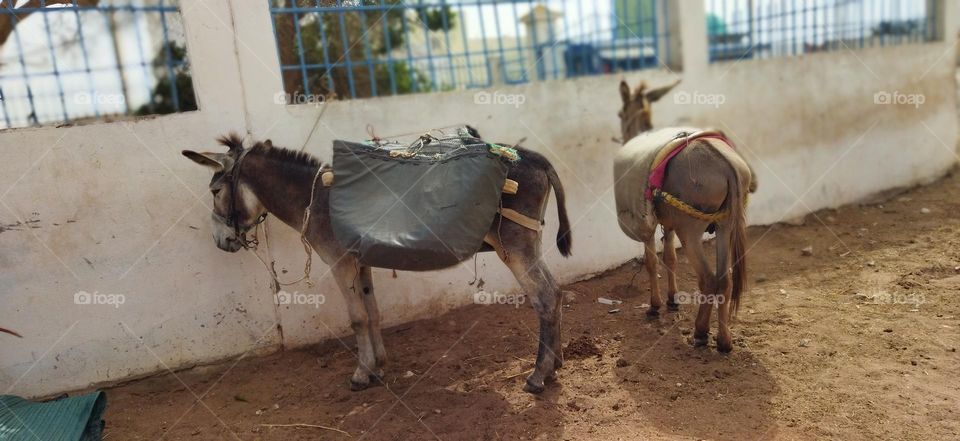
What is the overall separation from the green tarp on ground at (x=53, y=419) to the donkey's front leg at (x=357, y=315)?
152 cm

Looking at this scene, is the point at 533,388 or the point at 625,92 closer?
the point at 533,388

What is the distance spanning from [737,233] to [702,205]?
0.29 metres

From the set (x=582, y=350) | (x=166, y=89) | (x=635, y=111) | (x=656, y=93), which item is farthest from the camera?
(x=166, y=89)

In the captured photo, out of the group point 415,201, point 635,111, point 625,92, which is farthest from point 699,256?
point 625,92

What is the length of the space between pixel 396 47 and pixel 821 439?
8.57 m

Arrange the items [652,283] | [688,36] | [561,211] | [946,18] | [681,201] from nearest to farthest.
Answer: [681,201] < [561,211] < [652,283] < [688,36] < [946,18]

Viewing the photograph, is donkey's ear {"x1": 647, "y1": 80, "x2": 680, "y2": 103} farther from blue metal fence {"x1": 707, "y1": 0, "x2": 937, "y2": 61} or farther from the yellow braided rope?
the yellow braided rope

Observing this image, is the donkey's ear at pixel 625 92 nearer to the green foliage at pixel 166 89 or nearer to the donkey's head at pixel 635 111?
the donkey's head at pixel 635 111

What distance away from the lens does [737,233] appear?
4.09 m

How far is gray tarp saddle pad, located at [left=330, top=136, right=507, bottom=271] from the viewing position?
3619 mm

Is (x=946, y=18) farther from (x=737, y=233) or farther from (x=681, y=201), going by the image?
(x=681, y=201)

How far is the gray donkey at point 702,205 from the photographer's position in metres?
4.03

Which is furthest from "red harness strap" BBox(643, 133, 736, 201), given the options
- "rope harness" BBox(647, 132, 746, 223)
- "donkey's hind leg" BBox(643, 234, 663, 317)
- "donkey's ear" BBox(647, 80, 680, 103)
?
"donkey's ear" BBox(647, 80, 680, 103)

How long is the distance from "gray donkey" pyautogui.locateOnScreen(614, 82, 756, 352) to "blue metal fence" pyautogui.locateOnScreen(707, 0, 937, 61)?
10.3 feet
